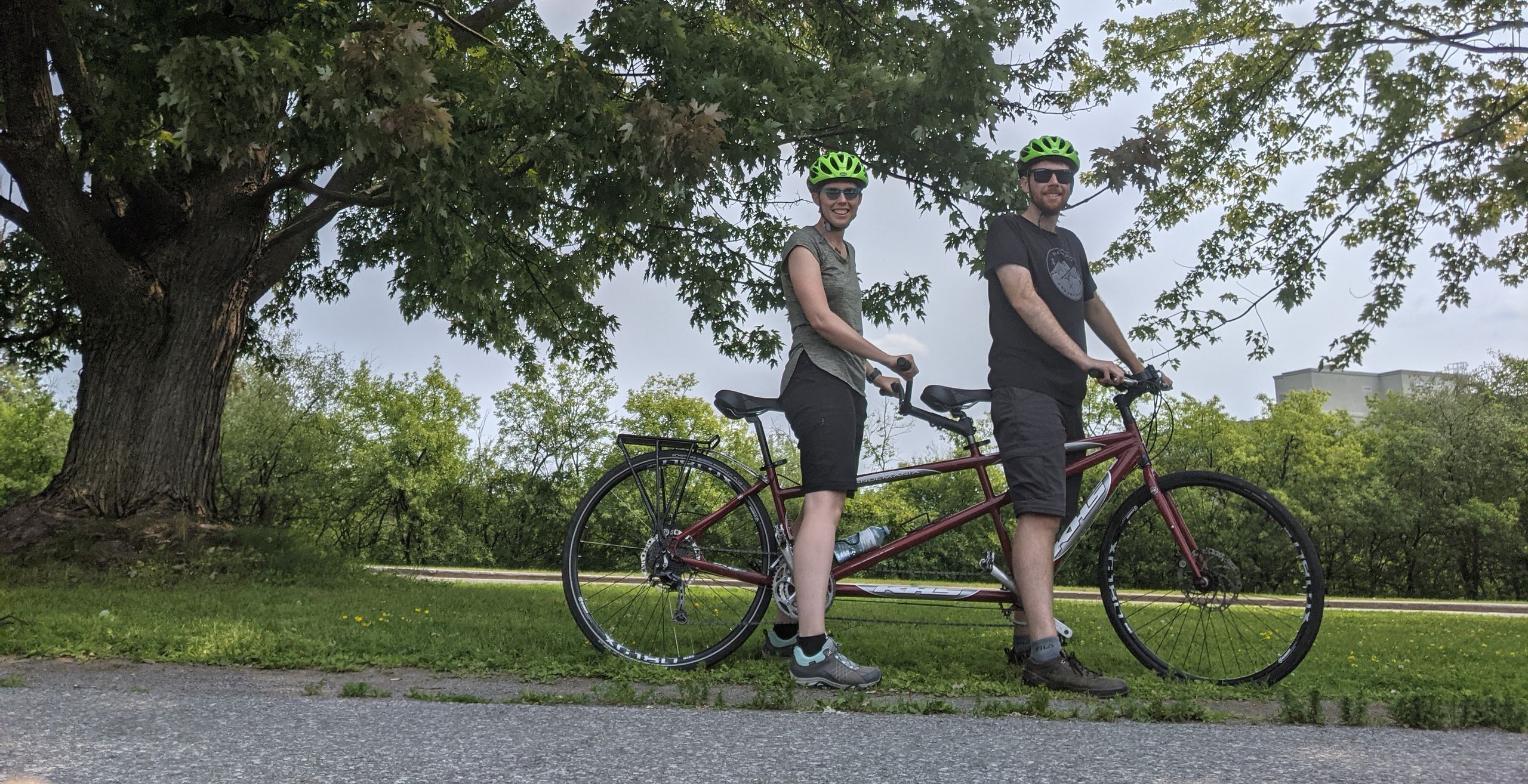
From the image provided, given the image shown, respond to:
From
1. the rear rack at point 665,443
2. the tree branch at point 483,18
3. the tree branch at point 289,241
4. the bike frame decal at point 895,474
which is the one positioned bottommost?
the bike frame decal at point 895,474

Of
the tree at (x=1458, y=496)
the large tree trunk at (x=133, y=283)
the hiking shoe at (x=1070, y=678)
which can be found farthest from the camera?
the tree at (x=1458, y=496)

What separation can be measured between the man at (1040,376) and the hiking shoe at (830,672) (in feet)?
2.40

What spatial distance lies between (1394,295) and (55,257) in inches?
599

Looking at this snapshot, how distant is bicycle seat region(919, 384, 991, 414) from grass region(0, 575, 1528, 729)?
3.16 feet

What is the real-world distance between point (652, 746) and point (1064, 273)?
2912mm

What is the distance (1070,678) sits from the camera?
4.31m

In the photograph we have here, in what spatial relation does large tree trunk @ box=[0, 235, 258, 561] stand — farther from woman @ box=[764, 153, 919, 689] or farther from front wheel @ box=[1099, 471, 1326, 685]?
front wheel @ box=[1099, 471, 1326, 685]

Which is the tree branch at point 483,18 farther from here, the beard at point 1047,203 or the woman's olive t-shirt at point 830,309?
the beard at point 1047,203

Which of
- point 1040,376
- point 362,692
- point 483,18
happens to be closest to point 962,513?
point 1040,376

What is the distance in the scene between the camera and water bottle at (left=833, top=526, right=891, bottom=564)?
480 cm

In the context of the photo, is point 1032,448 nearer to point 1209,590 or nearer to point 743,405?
point 1209,590

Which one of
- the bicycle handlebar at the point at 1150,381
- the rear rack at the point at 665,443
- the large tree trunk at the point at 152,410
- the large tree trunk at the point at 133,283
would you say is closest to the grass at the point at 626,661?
the rear rack at the point at 665,443

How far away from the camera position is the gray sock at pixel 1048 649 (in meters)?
4.39

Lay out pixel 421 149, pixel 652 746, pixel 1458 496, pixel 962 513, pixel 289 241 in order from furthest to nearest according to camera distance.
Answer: pixel 1458 496
pixel 289 241
pixel 421 149
pixel 962 513
pixel 652 746
